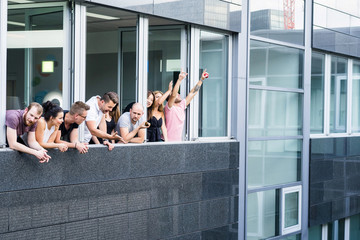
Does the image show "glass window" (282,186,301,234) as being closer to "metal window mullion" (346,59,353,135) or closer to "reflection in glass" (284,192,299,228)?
"reflection in glass" (284,192,299,228)

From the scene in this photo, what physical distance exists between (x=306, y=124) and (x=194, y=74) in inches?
166

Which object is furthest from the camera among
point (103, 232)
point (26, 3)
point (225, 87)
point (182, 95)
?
point (225, 87)

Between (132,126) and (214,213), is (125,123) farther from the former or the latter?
(214,213)

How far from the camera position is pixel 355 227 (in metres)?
16.5

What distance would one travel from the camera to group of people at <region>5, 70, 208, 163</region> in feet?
22.6

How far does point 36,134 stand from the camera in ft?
23.5

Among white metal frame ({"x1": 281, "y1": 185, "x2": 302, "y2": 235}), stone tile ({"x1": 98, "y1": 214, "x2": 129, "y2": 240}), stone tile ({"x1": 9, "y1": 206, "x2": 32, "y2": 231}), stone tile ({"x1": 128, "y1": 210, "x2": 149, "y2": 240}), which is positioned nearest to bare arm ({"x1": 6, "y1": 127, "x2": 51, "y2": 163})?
stone tile ({"x1": 9, "y1": 206, "x2": 32, "y2": 231})

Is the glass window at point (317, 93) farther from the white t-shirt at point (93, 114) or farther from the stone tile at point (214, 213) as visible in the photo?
the white t-shirt at point (93, 114)

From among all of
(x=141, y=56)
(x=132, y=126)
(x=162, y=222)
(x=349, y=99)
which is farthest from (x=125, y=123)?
(x=349, y=99)

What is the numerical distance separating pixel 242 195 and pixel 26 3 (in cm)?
522

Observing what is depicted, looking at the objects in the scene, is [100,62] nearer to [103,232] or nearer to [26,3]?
[26,3]

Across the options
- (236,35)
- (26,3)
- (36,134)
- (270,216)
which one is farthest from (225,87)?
(36,134)

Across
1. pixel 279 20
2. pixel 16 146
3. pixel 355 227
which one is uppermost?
pixel 279 20

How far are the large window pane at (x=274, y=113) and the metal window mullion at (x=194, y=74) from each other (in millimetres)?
1741
